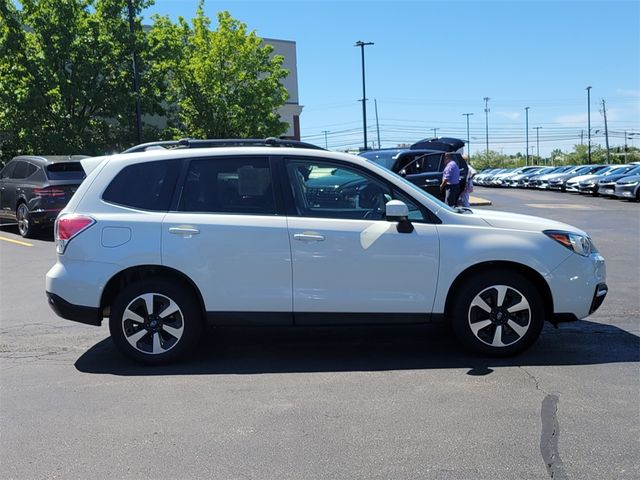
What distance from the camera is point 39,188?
11945 mm

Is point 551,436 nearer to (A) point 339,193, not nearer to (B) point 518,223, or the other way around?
(B) point 518,223

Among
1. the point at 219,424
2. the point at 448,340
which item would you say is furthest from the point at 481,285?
the point at 219,424

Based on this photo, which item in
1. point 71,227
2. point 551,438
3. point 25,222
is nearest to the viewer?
point 551,438

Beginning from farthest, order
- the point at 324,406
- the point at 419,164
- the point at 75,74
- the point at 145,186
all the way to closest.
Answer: the point at 75,74, the point at 419,164, the point at 145,186, the point at 324,406

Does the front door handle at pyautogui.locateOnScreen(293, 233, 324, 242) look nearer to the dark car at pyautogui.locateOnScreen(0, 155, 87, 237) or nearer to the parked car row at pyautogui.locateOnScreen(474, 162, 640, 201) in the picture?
the dark car at pyautogui.locateOnScreen(0, 155, 87, 237)

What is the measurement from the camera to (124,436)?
369 cm

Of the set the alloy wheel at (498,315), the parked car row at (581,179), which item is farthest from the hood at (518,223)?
the parked car row at (581,179)

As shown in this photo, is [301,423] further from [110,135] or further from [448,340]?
[110,135]

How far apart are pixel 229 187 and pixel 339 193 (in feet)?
3.06

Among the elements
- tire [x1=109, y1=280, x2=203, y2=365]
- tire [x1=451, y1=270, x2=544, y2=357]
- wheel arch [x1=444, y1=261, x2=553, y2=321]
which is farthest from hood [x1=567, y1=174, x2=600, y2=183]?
tire [x1=109, y1=280, x2=203, y2=365]

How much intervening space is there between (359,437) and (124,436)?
1.46m

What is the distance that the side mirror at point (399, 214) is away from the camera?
15.3ft

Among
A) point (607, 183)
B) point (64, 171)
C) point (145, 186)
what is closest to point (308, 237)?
point (145, 186)

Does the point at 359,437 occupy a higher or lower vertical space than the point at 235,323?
lower
